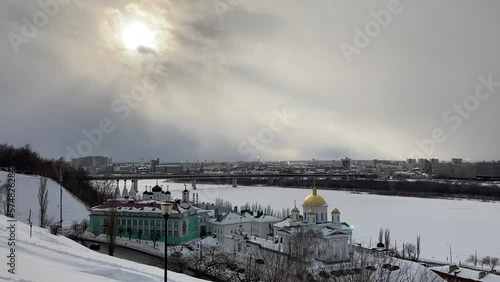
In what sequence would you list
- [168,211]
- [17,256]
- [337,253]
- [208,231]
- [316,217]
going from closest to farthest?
[168,211] → [17,256] → [337,253] → [316,217] → [208,231]

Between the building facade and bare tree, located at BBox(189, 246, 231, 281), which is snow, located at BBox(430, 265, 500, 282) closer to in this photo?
bare tree, located at BBox(189, 246, 231, 281)

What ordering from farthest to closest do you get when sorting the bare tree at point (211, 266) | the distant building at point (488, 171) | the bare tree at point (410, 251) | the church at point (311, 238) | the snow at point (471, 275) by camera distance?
the distant building at point (488, 171) < the bare tree at point (410, 251) < the church at point (311, 238) < the snow at point (471, 275) < the bare tree at point (211, 266)

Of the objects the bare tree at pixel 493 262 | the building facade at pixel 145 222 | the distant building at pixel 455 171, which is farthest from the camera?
the distant building at pixel 455 171

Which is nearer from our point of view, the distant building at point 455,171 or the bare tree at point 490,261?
the bare tree at point 490,261

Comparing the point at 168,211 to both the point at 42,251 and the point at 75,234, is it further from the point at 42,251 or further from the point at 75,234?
the point at 75,234

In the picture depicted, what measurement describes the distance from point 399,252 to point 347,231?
11.5 ft

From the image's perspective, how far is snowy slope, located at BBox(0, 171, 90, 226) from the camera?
21.6 meters

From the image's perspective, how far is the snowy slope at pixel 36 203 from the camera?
2158 cm

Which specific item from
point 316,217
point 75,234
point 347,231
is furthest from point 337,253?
point 75,234

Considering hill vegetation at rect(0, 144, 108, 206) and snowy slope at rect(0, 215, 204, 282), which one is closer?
snowy slope at rect(0, 215, 204, 282)

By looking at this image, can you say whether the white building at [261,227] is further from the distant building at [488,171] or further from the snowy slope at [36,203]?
the distant building at [488,171]

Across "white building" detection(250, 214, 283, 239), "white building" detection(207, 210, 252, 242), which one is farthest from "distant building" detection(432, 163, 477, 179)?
"white building" detection(207, 210, 252, 242)

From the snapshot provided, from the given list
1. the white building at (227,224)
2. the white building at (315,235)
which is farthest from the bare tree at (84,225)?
the white building at (315,235)

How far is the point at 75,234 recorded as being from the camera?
18.5 meters
